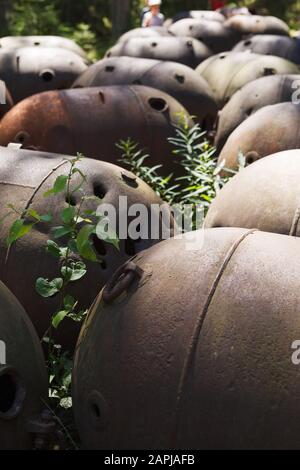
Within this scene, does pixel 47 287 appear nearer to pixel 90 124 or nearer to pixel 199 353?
pixel 199 353

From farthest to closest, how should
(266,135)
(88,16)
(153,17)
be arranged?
(88,16)
(153,17)
(266,135)

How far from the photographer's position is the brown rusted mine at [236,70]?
944 centimetres

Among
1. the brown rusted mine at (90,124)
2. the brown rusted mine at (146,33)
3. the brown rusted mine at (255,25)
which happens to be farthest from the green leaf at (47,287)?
the brown rusted mine at (255,25)

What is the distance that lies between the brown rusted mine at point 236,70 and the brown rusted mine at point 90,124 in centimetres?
255

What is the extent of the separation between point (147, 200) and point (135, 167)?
1654 mm

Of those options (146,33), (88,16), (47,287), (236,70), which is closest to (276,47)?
(146,33)

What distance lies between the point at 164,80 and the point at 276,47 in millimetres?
4419

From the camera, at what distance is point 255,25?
17.4m

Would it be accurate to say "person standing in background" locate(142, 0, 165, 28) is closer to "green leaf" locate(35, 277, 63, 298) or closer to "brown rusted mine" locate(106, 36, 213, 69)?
"brown rusted mine" locate(106, 36, 213, 69)

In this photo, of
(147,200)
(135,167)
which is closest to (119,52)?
(135,167)

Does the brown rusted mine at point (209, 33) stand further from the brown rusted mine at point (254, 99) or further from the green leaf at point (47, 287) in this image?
the green leaf at point (47, 287)

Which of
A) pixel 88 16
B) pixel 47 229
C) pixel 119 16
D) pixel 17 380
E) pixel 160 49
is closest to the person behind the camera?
pixel 17 380

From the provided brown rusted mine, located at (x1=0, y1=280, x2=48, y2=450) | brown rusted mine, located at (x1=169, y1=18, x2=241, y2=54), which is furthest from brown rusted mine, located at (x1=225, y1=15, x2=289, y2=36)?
brown rusted mine, located at (x1=0, y1=280, x2=48, y2=450)

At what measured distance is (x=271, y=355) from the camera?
9.60ft
